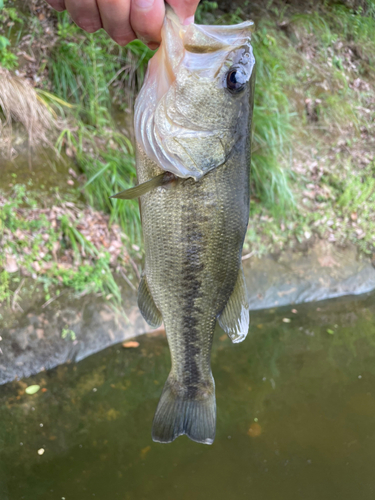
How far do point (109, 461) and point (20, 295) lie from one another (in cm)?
148

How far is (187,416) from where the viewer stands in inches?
73.5

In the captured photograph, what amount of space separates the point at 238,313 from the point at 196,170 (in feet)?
2.08

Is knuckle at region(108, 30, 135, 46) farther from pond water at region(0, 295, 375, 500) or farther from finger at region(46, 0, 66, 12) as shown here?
pond water at region(0, 295, 375, 500)

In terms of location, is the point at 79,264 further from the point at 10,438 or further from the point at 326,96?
the point at 326,96

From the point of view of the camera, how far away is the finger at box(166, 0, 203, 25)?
1359 millimetres

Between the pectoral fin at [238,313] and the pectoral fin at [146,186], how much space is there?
50 centimetres

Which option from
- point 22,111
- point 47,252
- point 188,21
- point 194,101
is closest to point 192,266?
point 194,101

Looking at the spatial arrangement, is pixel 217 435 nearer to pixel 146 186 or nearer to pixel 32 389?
pixel 32 389

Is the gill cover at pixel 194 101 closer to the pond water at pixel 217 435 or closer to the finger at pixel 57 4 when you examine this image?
the finger at pixel 57 4

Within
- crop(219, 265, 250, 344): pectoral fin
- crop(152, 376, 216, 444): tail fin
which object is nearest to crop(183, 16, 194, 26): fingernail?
crop(219, 265, 250, 344): pectoral fin

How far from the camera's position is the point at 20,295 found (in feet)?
10.8

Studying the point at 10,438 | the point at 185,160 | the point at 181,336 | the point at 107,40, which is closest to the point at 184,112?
the point at 185,160

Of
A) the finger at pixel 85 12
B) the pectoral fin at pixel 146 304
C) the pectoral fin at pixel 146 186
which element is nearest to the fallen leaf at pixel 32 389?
the pectoral fin at pixel 146 304

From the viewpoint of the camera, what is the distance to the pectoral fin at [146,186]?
137 cm
